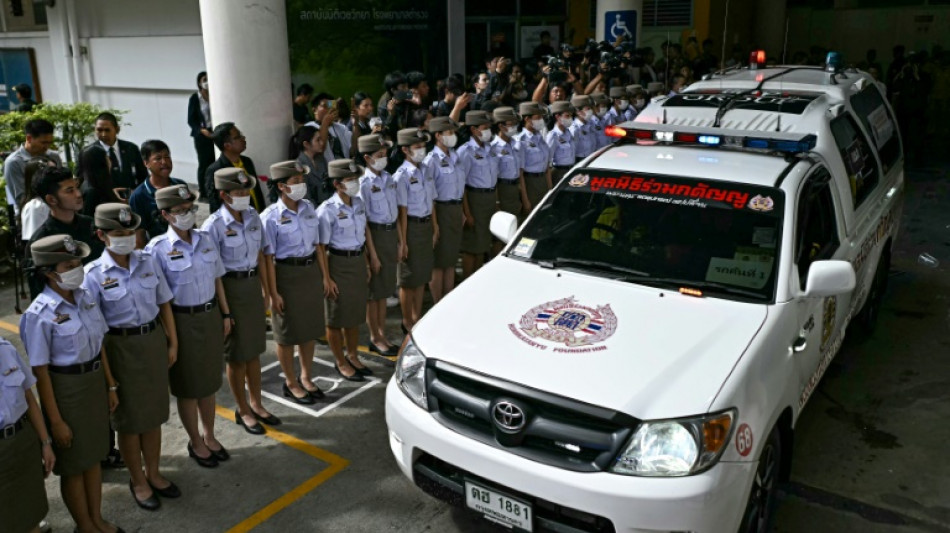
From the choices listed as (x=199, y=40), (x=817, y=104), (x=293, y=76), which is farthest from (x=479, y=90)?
(x=817, y=104)

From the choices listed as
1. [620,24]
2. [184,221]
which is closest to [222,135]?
[184,221]

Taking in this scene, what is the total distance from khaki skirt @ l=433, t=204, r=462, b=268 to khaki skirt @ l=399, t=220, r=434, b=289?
12.3 inches

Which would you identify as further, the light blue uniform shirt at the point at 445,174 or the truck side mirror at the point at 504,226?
the light blue uniform shirt at the point at 445,174

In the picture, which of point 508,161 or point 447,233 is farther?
point 508,161

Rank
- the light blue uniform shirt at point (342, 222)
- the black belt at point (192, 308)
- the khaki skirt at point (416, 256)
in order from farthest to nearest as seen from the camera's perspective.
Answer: the khaki skirt at point (416, 256)
the light blue uniform shirt at point (342, 222)
the black belt at point (192, 308)

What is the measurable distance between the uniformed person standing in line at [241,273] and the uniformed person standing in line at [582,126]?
4.63 m

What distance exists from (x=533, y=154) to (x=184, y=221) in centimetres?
443

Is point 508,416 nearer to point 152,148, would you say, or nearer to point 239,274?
point 239,274

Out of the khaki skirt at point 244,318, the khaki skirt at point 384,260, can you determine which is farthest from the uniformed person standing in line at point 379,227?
the khaki skirt at point 244,318

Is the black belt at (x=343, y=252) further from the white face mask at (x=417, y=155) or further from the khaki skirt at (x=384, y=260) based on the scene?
the white face mask at (x=417, y=155)

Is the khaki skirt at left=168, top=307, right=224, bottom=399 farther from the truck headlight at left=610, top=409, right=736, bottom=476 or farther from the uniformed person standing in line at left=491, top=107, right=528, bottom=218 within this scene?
the uniformed person standing in line at left=491, top=107, right=528, bottom=218

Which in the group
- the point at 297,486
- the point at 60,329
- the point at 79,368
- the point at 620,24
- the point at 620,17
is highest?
the point at 620,17

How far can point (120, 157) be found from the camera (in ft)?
24.0

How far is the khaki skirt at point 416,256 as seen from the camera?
6730 millimetres
